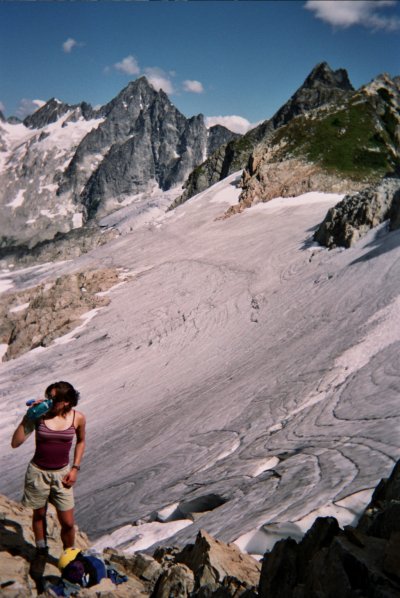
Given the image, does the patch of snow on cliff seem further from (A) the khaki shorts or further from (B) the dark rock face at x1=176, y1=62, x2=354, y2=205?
(B) the dark rock face at x1=176, y1=62, x2=354, y2=205

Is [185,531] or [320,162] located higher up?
[320,162]

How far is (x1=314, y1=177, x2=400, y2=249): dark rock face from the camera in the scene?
35656 millimetres

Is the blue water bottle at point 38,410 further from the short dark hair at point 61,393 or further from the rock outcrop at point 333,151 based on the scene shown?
the rock outcrop at point 333,151

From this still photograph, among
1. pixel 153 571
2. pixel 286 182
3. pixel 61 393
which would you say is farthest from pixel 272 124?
pixel 153 571

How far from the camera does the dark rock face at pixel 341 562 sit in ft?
15.5

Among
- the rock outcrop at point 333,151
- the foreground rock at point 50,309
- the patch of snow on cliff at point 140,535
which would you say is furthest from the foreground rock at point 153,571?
the rock outcrop at point 333,151

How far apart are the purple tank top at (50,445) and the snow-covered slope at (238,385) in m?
3.04

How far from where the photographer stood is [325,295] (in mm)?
27922

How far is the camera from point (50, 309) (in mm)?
46438

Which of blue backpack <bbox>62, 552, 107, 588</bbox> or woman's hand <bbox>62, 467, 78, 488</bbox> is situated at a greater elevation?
woman's hand <bbox>62, 467, 78, 488</bbox>

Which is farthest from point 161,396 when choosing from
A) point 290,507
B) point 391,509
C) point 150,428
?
point 391,509

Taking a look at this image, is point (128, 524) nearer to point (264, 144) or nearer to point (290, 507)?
point (290, 507)

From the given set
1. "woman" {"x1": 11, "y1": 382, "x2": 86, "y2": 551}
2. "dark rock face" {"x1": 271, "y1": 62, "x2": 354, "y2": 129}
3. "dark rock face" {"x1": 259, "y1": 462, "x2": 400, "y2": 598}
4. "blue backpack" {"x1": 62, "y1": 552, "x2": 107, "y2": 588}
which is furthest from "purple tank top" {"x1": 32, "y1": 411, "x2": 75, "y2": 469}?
"dark rock face" {"x1": 271, "y1": 62, "x2": 354, "y2": 129}

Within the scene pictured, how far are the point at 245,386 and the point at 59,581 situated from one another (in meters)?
13.9
